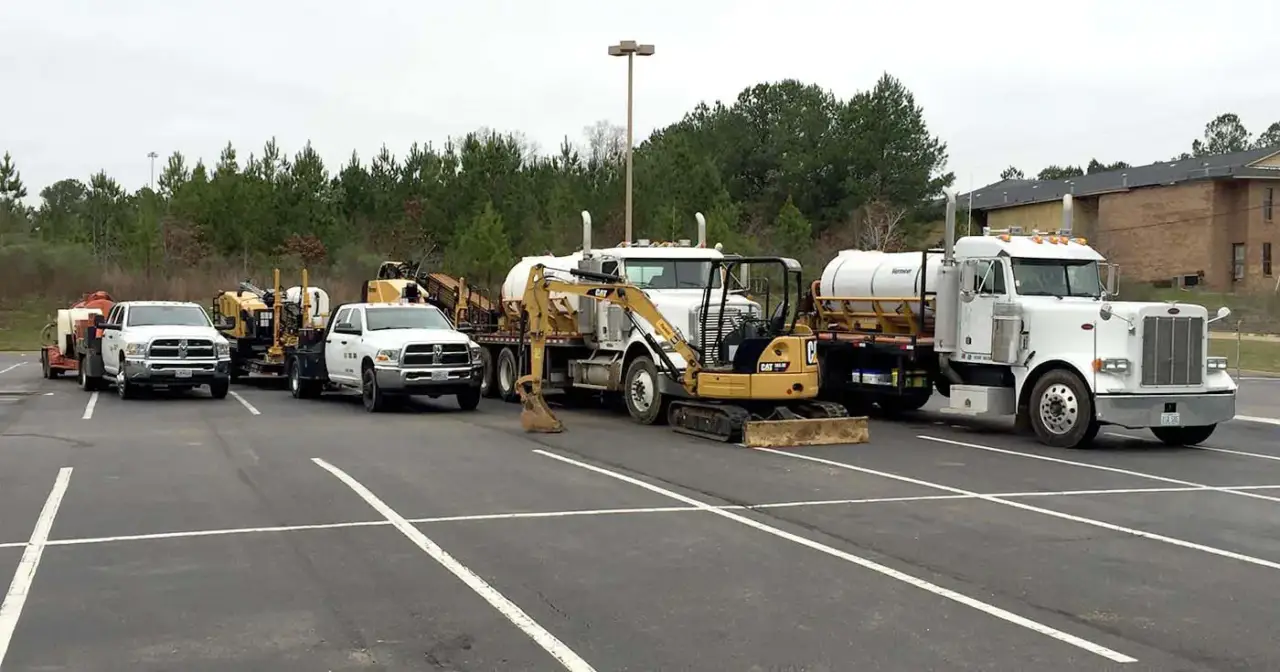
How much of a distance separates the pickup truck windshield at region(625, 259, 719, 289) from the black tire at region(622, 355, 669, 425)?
1.64m

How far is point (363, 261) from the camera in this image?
54.7 meters

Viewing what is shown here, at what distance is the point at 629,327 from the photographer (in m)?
19.3

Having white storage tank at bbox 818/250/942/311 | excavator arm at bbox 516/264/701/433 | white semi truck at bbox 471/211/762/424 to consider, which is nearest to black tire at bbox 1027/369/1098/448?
white storage tank at bbox 818/250/942/311

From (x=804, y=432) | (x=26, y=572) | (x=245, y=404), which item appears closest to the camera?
(x=26, y=572)

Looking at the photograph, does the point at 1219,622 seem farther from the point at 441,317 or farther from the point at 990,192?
the point at 990,192

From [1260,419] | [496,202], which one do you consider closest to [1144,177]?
[496,202]

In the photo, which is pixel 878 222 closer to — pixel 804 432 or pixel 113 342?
pixel 113 342

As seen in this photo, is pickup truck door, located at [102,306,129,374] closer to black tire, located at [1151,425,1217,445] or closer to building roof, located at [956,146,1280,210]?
black tire, located at [1151,425,1217,445]

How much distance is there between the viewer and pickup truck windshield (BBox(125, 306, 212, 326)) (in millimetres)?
24016

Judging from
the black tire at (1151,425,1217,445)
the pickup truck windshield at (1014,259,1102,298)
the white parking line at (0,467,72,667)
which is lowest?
the white parking line at (0,467,72,667)

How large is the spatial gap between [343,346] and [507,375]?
3234mm

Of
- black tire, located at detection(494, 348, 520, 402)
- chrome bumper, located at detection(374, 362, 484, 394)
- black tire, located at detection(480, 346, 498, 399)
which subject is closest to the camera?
chrome bumper, located at detection(374, 362, 484, 394)

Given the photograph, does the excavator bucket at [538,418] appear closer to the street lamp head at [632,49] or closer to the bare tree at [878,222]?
the street lamp head at [632,49]

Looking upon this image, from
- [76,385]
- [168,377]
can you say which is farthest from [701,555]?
[76,385]
